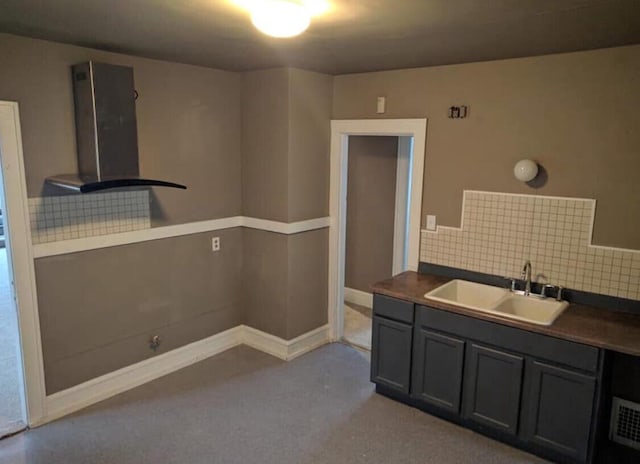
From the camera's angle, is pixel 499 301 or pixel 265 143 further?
pixel 265 143

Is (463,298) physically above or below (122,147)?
below

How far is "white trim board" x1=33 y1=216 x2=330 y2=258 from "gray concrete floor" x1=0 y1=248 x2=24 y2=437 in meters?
0.42

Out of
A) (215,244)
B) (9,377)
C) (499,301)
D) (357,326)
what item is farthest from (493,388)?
(9,377)

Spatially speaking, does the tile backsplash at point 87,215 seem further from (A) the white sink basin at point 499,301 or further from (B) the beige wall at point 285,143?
(A) the white sink basin at point 499,301

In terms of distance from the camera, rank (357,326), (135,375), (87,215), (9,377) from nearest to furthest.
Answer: (87,215)
(135,375)
(9,377)
(357,326)

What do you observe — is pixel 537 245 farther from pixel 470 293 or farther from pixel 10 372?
pixel 10 372

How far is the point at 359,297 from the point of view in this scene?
5.30m

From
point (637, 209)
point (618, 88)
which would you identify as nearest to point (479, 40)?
point (618, 88)

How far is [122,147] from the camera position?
293 centimetres

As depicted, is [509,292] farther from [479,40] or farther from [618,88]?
[479,40]

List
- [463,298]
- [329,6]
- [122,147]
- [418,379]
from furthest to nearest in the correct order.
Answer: [463,298] → [418,379] → [122,147] → [329,6]

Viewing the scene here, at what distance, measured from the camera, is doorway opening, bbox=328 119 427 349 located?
12.0ft

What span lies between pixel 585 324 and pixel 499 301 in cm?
53

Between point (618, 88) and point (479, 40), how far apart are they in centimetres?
90
